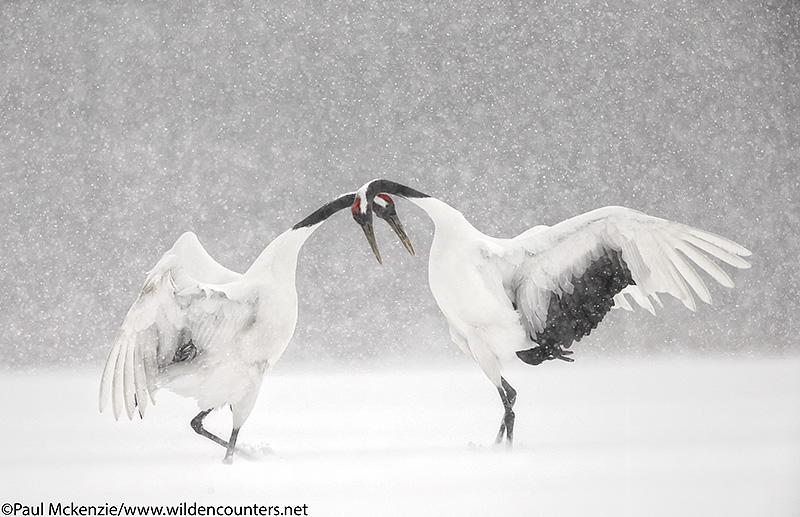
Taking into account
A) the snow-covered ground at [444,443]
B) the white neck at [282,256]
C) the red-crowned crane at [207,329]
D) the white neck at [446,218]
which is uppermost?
the white neck at [446,218]

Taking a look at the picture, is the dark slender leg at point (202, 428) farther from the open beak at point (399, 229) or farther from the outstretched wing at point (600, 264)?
the outstretched wing at point (600, 264)

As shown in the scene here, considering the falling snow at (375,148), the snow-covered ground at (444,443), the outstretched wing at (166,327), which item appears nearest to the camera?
the outstretched wing at (166,327)

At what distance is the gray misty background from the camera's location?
190cm

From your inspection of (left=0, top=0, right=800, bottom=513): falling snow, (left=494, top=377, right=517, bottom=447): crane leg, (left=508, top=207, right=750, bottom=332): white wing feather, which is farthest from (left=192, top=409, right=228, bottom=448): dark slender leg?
(left=508, top=207, right=750, bottom=332): white wing feather

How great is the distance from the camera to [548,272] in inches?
60.5

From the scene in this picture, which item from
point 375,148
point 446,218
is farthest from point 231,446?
point 375,148

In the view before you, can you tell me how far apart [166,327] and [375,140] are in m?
0.77

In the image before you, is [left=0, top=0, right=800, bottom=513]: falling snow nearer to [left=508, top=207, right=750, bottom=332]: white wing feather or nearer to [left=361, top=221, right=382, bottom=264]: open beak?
[left=361, top=221, right=382, bottom=264]: open beak

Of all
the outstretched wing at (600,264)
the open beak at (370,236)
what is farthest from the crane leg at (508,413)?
the open beak at (370,236)

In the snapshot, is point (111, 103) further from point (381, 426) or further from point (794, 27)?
point (794, 27)

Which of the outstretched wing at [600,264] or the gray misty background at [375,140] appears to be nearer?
the outstretched wing at [600,264]

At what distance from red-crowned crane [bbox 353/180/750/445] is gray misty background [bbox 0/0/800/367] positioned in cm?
29

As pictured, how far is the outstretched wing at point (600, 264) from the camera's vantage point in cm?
149

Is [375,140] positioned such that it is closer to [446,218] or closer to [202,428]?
[446,218]
